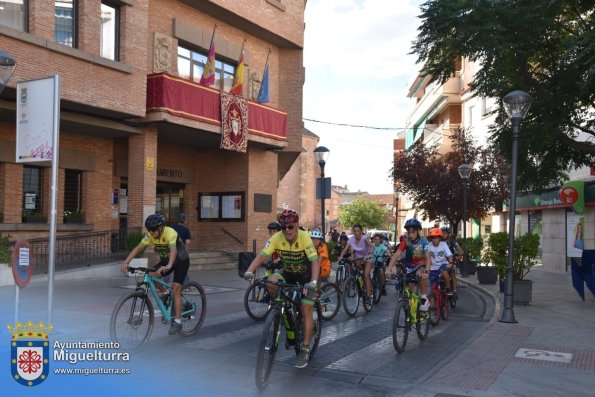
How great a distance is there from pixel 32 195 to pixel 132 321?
12.4m

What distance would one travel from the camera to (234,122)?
21094 millimetres

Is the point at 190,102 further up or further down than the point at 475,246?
further up

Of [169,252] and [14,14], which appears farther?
[14,14]

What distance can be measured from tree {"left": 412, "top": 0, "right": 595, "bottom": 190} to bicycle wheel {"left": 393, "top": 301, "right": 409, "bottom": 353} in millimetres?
6317

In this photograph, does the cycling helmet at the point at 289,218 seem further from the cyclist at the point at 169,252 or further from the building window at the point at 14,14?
the building window at the point at 14,14

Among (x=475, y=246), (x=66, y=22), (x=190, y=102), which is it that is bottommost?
(x=475, y=246)

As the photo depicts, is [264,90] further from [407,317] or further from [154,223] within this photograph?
[407,317]

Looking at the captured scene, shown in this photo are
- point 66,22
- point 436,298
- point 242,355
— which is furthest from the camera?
point 66,22

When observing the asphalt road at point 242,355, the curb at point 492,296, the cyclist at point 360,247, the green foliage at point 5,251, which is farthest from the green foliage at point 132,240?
the curb at point 492,296

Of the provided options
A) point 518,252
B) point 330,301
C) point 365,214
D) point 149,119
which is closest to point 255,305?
point 330,301

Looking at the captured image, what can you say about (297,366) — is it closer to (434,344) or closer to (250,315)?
(434,344)

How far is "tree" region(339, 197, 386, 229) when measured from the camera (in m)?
91.9

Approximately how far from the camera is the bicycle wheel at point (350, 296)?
10.7 metres

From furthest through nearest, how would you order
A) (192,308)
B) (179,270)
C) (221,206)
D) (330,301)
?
(221,206), (330,301), (192,308), (179,270)
